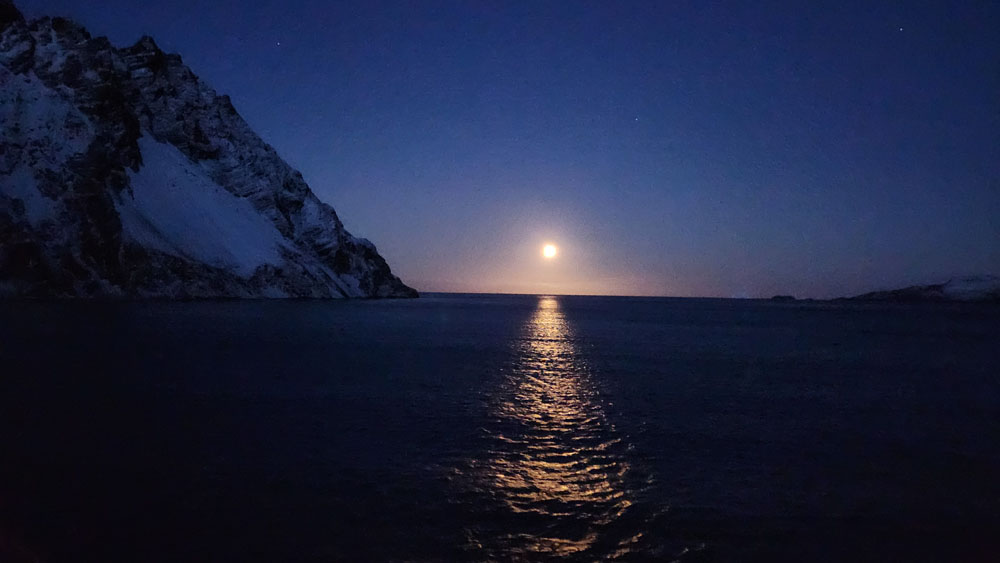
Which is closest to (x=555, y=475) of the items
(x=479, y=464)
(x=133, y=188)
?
(x=479, y=464)

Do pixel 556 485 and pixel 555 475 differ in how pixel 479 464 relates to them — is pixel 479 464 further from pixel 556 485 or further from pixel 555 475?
pixel 556 485

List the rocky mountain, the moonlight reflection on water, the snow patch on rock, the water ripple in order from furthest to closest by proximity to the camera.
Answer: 1. the snow patch on rock
2. the rocky mountain
3. the moonlight reflection on water
4. the water ripple

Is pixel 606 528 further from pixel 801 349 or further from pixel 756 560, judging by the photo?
pixel 801 349

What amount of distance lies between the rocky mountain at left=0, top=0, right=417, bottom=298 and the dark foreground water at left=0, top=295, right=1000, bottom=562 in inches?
3583

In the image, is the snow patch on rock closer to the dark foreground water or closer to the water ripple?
the dark foreground water

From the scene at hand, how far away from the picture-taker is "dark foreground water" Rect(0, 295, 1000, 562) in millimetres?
9625

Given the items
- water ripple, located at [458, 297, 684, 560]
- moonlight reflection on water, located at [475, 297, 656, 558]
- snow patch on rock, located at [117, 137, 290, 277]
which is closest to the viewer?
water ripple, located at [458, 297, 684, 560]

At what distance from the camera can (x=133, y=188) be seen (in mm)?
134625

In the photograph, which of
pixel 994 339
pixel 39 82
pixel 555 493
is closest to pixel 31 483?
pixel 555 493

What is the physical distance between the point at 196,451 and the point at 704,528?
12.5 metres

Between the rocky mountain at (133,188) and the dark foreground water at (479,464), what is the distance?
91.0 metres

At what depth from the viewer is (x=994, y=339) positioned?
66.9m

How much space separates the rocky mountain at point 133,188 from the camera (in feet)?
334

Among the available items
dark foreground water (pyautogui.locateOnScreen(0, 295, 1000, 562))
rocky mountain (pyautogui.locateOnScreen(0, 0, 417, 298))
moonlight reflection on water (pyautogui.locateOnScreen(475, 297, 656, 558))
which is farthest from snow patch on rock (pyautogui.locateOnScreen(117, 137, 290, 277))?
moonlight reflection on water (pyautogui.locateOnScreen(475, 297, 656, 558))
